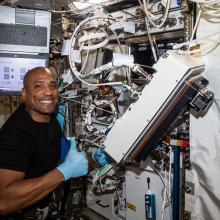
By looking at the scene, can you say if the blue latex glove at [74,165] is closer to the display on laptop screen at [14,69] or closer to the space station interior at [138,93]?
the space station interior at [138,93]

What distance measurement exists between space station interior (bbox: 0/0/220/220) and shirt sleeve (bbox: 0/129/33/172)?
1.89 feet

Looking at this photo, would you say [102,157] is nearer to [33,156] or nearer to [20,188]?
[33,156]

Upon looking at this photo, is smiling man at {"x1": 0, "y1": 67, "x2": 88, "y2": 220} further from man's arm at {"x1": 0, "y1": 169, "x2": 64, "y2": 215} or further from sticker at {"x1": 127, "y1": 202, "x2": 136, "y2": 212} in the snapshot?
sticker at {"x1": 127, "y1": 202, "x2": 136, "y2": 212}

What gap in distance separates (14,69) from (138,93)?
138 cm

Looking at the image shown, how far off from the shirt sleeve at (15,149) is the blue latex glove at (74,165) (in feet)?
0.87

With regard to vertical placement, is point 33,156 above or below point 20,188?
above

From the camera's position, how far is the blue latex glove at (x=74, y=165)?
1.98 metres

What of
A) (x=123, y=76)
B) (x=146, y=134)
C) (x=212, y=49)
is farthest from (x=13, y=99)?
(x=212, y=49)

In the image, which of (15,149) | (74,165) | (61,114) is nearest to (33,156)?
(15,149)

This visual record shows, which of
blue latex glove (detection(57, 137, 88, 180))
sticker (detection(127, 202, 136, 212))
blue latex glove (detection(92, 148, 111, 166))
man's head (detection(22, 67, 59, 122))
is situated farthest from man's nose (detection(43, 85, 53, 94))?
sticker (detection(127, 202, 136, 212))

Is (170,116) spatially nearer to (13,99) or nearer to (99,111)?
(99,111)

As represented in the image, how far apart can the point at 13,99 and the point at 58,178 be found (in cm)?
279

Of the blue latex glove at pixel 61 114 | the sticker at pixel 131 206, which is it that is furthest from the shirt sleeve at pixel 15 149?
the sticker at pixel 131 206

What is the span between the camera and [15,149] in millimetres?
1882
